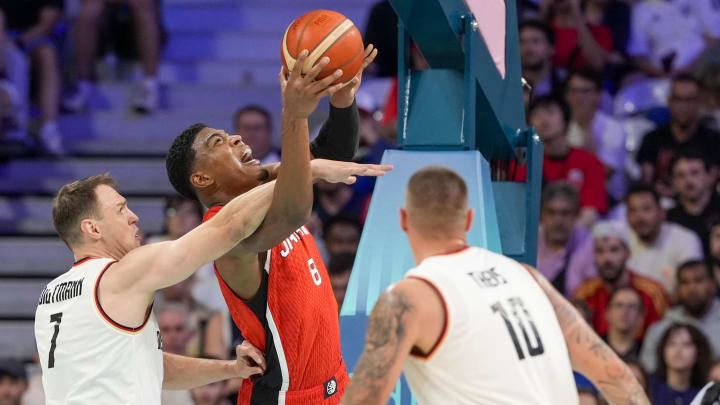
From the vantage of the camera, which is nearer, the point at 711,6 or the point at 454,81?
the point at 454,81

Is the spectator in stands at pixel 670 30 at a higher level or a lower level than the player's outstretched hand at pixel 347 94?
higher

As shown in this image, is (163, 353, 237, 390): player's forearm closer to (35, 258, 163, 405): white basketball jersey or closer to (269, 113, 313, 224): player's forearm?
(35, 258, 163, 405): white basketball jersey

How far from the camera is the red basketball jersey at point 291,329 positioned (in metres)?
4.52

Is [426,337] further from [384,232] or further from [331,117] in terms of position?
[331,117]

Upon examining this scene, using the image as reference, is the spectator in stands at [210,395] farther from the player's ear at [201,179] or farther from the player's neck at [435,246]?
the player's neck at [435,246]

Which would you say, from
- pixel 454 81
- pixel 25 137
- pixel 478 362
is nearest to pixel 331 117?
pixel 454 81

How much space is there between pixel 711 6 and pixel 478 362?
7.58 meters

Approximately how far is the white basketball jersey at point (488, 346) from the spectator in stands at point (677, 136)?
569 cm

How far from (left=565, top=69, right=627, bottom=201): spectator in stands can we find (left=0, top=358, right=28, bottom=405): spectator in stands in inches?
198

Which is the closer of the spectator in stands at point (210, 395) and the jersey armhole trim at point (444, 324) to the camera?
the jersey armhole trim at point (444, 324)

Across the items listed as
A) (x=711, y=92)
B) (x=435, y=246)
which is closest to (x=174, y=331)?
(x=435, y=246)

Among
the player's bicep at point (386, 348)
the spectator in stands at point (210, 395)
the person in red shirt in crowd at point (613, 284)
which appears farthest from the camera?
the person in red shirt in crowd at point (613, 284)

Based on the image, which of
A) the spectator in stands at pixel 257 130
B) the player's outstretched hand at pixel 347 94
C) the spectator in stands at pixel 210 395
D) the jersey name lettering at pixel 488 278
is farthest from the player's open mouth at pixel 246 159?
the spectator in stands at pixel 257 130

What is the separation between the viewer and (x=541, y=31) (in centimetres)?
938
